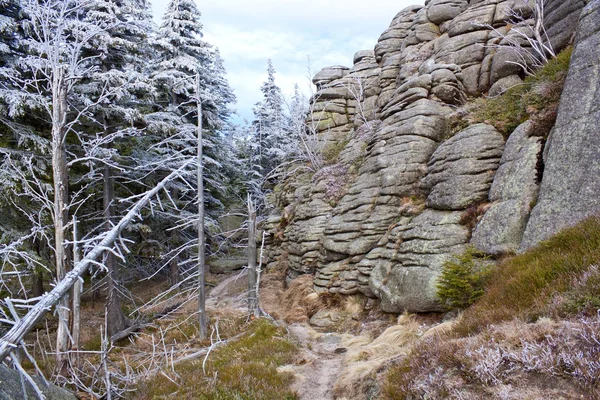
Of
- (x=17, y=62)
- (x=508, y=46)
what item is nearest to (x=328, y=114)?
(x=508, y=46)

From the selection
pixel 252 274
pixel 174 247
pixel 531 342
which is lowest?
pixel 252 274

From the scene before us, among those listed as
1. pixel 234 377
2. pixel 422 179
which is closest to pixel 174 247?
pixel 234 377

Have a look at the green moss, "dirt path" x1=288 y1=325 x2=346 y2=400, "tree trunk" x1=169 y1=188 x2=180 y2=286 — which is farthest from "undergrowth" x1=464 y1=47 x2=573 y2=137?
"tree trunk" x1=169 y1=188 x2=180 y2=286

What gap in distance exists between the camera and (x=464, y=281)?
8375 mm

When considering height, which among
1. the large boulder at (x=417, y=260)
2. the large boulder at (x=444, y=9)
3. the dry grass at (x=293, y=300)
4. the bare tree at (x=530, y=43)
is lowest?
the dry grass at (x=293, y=300)

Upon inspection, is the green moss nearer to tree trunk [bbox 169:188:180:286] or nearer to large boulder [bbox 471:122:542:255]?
large boulder [bbox 471:122:542:255]

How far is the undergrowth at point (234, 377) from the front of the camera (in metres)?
7.42

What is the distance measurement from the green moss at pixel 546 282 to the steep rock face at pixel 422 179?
2.46m

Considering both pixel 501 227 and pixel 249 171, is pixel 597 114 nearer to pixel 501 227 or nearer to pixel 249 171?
pixel 501 227

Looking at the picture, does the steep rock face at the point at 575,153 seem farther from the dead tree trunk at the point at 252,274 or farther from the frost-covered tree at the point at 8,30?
the frost-covered tree at the point at 8,30

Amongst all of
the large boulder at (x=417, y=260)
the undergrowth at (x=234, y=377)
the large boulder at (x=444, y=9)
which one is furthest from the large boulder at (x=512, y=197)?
the large boulder at (x=444, y=9)

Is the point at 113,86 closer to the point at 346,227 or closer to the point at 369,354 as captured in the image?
the point at 346,227

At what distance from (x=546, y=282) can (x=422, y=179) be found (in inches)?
315

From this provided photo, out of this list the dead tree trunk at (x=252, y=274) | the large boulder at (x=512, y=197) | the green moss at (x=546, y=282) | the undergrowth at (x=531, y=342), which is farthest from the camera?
the dead tree trunk at (x=252, y=274)
